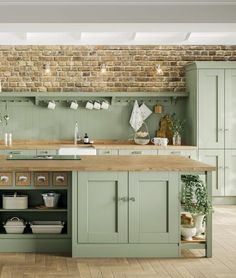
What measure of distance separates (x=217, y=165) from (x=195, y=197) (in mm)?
3807

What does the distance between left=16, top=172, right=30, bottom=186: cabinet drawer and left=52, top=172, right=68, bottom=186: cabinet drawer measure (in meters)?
0.26

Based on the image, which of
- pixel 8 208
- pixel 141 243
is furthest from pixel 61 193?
pixel 141 243

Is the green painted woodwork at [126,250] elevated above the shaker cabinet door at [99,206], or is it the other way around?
the shaker cabinet door at [99,206]

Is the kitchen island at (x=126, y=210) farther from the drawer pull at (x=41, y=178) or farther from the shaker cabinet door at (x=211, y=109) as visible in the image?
the shaker cabinet door at (x=211, y=109)

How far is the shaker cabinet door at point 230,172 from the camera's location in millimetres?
9844

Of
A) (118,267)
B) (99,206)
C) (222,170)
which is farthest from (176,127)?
(118,267)

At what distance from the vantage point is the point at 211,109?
9781 millimetres

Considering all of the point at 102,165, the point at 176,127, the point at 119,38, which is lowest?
the point at 102,165

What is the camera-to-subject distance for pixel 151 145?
9.99 metres

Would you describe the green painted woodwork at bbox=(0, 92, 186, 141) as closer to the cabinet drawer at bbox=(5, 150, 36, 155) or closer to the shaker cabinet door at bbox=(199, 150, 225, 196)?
the cabinet drawer at bbox=(5, 150, 36, 155)

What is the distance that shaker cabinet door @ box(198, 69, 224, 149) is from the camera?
9.74m

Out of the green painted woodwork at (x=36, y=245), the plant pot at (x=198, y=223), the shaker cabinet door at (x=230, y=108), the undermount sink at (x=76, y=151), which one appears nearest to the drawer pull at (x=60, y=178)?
the green painted woodwork at (x=36, y=245)

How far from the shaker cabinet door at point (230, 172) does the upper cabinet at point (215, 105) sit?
0.13m

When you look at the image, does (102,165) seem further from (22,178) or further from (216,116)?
(216,116)
